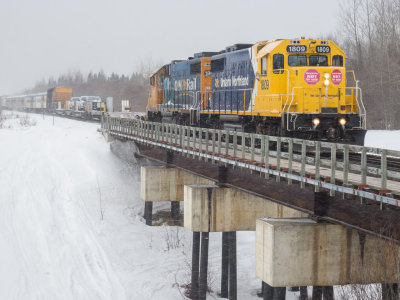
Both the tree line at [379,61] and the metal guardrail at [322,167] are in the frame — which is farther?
the tree line at [379,61]

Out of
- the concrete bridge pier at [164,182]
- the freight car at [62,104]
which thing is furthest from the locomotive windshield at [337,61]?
the freight car at [62,104]

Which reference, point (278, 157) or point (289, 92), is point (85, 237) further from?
point (278, 157)

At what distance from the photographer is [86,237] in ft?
80.0

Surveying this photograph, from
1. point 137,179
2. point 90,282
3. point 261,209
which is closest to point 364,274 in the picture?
point 261,209

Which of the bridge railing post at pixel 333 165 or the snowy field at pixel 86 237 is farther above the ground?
the bridge railing post at pixel 333 165

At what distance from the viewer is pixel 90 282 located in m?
20.6

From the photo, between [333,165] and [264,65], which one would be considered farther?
[264,65]

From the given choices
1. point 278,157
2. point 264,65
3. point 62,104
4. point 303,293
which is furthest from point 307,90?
point 62,104

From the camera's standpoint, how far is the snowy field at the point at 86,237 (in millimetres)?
20734

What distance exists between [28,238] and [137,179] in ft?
34.2

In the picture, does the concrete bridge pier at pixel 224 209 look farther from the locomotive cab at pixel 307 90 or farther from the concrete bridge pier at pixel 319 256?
the concrete bridge pier at pixel 319 256

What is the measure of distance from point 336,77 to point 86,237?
1261cm

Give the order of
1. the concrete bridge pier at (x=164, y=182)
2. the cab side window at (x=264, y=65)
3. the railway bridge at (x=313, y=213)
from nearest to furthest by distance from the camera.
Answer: the railway bridge at (x=313, y=213) → the cab side window at (x=264, y=65) → the concrete bridge pier at (x=164, y=182)

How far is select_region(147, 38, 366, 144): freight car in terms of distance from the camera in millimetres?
18062
